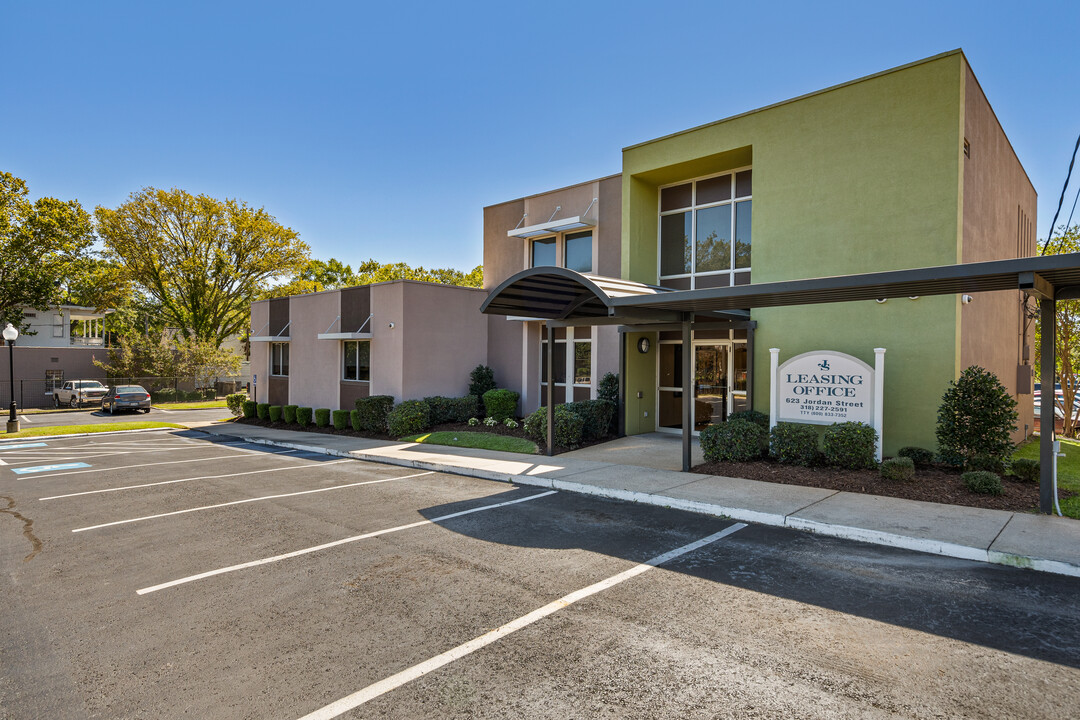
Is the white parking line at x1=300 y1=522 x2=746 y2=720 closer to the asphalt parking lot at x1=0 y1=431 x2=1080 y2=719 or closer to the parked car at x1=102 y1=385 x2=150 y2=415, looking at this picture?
the asphalt parking lot at x1=0 y1=431 x2=1080 y2=719

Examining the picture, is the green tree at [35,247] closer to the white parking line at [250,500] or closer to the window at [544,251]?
the window at [544,251]

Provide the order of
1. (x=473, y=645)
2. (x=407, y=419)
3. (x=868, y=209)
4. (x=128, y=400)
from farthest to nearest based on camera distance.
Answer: (x=128, y=400)
(x=407, y=419)
(x=868, y=209)
(x=473, y=645)

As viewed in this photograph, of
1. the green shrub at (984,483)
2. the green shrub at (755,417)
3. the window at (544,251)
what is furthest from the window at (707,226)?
the green shrub at (984,483)

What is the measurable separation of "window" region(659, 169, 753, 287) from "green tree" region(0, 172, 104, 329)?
37.8 metres

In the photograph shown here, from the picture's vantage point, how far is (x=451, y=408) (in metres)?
17.9

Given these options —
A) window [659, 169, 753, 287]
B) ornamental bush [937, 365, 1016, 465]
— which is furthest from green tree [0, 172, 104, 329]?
ornamental bush [937, 365, 1016, 465]

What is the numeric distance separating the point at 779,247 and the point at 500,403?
30.5ft

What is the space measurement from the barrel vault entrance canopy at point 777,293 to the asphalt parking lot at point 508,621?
11.1ft

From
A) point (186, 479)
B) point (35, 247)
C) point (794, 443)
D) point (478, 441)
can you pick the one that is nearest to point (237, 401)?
point (186, 479)

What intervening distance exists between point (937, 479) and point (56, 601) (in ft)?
37.3

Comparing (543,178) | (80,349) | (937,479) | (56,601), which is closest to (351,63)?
(543,178)

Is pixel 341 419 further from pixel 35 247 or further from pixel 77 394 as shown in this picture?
pixel 35 247

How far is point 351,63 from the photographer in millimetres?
16547

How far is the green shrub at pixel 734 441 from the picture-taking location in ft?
35.3
